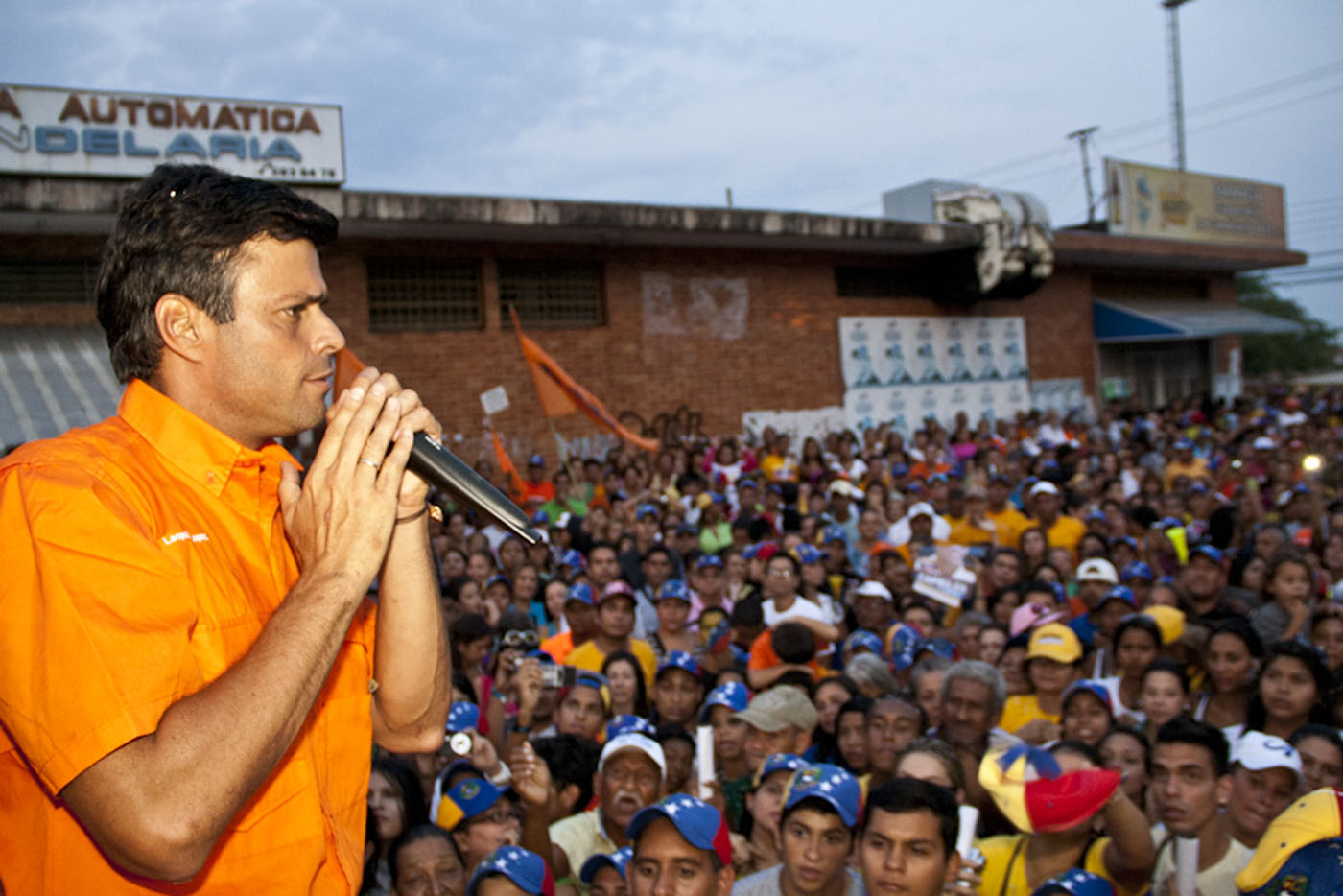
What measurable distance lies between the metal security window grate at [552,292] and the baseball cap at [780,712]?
353 inches

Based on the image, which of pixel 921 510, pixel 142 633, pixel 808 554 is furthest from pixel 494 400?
pixel 142 633

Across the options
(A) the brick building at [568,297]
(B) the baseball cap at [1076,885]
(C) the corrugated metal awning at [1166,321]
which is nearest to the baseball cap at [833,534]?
(A) the brick building at [568,297]

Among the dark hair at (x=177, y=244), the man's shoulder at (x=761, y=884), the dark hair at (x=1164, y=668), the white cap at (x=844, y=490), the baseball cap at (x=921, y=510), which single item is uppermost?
the dark hair at (x=177, y=244)

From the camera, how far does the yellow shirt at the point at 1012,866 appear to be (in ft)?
11.5

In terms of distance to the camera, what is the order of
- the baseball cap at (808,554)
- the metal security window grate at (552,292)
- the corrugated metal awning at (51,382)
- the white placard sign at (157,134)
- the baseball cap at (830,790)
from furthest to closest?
1. the metal security window grate at (552,292)
2. the white placard sign at (157,134)
3. the corrugated metal awning at (51,382)
4. the baseball cap at (808,554)
5. the baseball cap at (830,790)

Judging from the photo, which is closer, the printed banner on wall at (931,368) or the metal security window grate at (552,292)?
the metal security window grate at (552,292)

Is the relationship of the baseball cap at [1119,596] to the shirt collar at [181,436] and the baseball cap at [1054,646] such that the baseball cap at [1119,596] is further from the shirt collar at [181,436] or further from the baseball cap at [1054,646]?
the shirt collar at [181,436]

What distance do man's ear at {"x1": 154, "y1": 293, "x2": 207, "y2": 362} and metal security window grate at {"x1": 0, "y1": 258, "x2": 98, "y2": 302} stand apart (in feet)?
33.9

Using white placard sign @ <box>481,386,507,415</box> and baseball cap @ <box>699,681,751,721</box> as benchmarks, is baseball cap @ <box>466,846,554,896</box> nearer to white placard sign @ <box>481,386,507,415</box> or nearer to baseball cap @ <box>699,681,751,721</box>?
baseball cap @ <box>699,681,751,721</box>

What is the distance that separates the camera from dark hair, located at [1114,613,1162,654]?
5.32m

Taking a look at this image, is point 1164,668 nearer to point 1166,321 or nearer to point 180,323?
point 180,323

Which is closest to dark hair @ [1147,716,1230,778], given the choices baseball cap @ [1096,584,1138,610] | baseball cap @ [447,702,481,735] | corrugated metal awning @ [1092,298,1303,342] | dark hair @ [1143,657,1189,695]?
dark hair @ [1143,657,1189,695]

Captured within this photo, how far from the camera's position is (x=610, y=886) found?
358cm

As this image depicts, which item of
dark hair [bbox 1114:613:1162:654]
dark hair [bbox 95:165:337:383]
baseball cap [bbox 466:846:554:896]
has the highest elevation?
dark hair [bbox 95:165:337:383]
